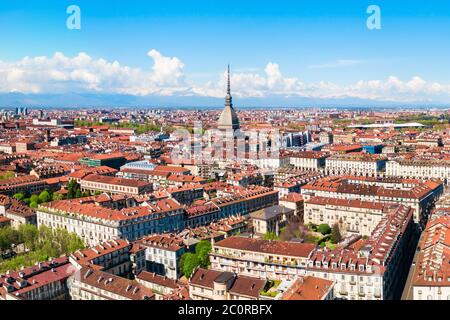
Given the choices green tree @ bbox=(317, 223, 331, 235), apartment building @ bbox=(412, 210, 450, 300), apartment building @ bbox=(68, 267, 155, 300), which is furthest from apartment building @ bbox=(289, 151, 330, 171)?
apartment building @ bbox=(68, 267, 155, 300)

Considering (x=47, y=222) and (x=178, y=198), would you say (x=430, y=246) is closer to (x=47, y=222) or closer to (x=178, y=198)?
(x=178, y=198)

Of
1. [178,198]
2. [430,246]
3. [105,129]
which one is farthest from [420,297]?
[105,129]

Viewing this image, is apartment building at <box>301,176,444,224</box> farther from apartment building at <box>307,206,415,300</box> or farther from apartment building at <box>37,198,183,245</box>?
apartment building at <box>37,198,183,245</box>

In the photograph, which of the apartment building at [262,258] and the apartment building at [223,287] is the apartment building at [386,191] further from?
the apartment building at [223,287]

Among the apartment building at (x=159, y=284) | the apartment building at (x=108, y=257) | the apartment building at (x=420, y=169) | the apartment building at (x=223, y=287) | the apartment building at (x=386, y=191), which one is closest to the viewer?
→ the apartment building at (x=223, y=287)

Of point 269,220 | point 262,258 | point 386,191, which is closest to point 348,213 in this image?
point 386,191

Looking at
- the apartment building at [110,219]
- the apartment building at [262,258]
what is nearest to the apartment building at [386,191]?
the apartment building at [110,219]
